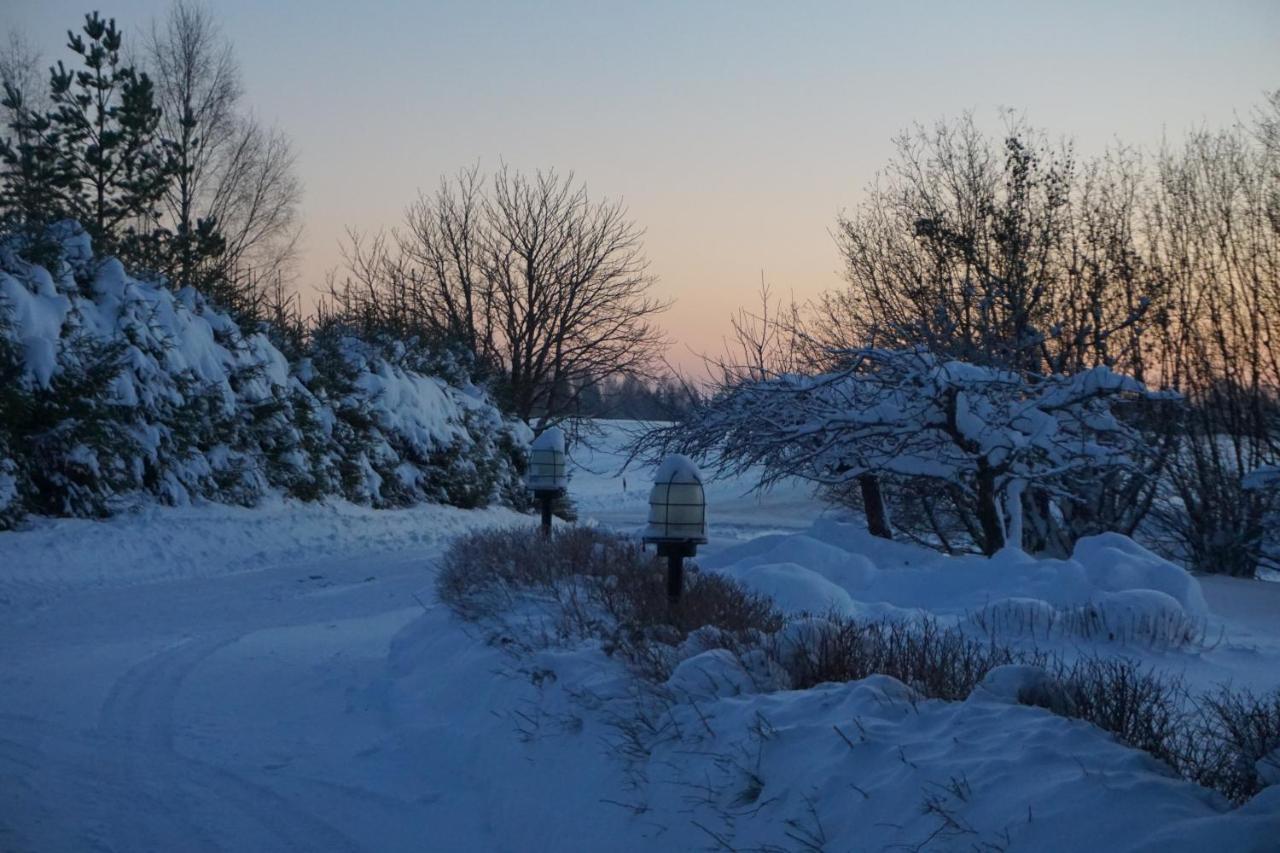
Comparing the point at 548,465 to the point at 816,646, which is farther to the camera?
the point at 548,465

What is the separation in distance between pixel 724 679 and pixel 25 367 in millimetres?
10558

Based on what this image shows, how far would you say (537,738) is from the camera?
4879 millimetres

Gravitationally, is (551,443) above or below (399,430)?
below

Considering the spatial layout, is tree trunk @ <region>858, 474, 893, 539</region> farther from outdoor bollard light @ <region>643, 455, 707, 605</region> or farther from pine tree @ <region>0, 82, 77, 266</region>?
pine tree @ <region>0, 82, 77, 266</region>

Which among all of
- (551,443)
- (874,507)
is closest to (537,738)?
(551,443)

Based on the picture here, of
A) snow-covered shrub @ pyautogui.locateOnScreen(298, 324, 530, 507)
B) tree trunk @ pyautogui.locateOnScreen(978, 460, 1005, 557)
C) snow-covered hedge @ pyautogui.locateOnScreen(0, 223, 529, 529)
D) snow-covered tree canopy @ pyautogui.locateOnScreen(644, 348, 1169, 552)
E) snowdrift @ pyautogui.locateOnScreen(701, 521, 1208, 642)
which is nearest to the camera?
snowdrift @ pyautogui.locateOnScreen(701, 521, 1208, 642)

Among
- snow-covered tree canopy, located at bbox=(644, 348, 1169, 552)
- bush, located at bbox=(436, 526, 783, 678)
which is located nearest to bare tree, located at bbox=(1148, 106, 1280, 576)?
snow-covered tree canopy, located at bbox=(644, 348, 1169, 552)

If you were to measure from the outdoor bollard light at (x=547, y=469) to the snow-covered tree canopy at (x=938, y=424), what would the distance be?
132 inches

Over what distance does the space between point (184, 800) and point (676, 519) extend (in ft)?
9.71

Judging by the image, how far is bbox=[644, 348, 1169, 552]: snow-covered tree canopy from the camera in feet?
38.2

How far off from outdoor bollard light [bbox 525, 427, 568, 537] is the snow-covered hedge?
5940 millimetres

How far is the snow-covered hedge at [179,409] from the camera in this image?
12203 mm

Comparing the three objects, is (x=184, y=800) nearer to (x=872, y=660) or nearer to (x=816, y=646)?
(x=816, y=646)

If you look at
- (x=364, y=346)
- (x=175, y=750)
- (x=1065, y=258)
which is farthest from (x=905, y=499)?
(x=175, y=750)
